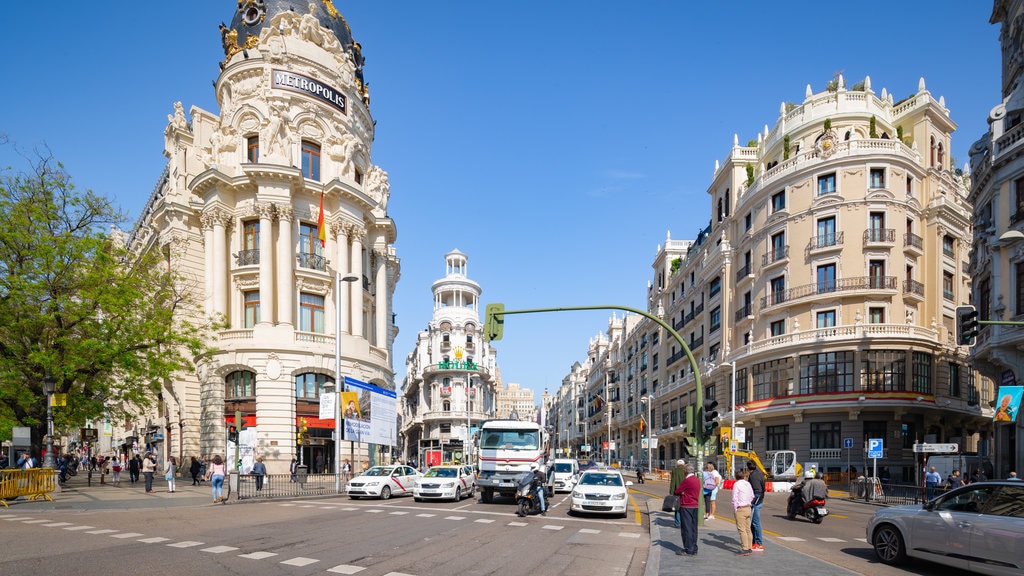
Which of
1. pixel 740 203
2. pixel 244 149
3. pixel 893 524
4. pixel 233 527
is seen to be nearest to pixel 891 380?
pixel 740 203

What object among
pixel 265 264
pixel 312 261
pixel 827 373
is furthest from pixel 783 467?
pixel 265 264

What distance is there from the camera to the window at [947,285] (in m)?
43.3

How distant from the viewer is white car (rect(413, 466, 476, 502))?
79.9 ft

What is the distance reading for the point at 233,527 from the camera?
623 inches

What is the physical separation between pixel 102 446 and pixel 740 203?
202 feet

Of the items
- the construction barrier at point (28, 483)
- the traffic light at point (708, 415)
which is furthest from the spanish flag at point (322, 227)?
the traffic light at point (708, 415)

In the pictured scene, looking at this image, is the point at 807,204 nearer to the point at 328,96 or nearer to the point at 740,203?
the point at 740,203

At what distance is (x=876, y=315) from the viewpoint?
133 feet

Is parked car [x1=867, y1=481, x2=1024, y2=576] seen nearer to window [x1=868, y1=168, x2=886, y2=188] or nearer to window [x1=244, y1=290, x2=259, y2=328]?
window [x1=868, y1=168, x2=886, y2=188]

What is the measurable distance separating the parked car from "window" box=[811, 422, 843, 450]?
104ft

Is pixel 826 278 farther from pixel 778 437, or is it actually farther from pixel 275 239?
pixel 275 239

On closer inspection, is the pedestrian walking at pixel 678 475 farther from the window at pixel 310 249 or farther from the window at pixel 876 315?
the window at pixel 310 249

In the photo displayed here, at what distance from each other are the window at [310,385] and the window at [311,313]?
8.85 ft

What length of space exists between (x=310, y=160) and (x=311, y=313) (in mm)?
9591
